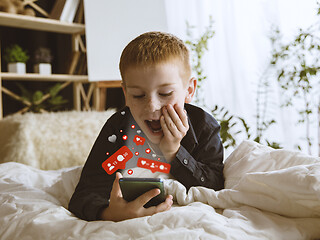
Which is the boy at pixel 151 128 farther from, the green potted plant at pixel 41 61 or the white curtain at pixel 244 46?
the green potted plant at pixel 41 61

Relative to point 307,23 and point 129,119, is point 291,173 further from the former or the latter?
point 307,23

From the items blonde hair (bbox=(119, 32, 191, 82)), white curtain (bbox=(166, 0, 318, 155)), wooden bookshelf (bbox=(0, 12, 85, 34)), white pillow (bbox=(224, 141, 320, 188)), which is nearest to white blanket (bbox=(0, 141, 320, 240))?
white pillow (bbox=(224, 141, 320, 188))

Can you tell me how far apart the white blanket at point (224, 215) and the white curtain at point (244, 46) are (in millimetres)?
1110


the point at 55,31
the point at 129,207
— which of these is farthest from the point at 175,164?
the point at 55,31

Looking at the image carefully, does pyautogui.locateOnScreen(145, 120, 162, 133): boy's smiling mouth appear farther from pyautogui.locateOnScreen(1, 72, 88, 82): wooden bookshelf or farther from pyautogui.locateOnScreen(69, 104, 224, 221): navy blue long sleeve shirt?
pyautogui.locateOnScreen(1, 72, 88, 82): wooden bookshelf

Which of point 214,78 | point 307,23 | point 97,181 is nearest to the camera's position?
point 97,181

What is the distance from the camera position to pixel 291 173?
60cm

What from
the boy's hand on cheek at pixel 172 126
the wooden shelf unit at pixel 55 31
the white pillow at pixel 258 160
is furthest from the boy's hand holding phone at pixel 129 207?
the wooden shelf unit at pixel 55 31

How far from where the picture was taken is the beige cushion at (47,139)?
62.9 inches

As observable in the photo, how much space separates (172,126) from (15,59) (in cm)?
185

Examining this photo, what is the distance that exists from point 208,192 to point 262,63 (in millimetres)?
1364

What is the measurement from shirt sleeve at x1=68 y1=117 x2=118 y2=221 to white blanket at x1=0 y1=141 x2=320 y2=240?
4cm

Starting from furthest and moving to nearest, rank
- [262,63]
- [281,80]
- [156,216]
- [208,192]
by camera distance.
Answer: [262,63] < [281,80] < [208,192] < [156,216]

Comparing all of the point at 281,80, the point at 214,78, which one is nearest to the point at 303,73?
the point at 281,80
